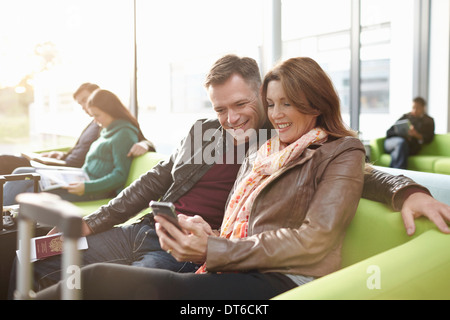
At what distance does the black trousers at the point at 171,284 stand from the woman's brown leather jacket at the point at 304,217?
0.03m

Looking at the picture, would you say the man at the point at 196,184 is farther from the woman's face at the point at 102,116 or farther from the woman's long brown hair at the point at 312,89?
the woman's face at the point at 102,116

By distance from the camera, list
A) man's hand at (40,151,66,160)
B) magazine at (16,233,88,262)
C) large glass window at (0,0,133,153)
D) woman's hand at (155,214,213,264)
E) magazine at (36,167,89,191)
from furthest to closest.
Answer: large glass window at (0,0,133,153)
man's hand at (40,151,66,160)
magazine at (36,167,89,191)
magazine at (16,233,88,262)
woman's hand at (155,214,213,264)

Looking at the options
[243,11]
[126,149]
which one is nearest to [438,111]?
[243,11]

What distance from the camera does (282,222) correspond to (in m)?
1.30

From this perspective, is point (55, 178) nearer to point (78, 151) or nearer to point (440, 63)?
point (78, 151)

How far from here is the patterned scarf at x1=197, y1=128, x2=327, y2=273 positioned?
1387 millimetres

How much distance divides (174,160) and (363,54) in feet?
16.2

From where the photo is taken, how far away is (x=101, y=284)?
108 centimetres

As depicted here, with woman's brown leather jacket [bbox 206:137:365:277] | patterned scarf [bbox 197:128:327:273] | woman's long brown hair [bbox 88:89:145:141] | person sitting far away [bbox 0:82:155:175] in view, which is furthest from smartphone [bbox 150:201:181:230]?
woman's long brown hair [bbox 88:89:145:141]

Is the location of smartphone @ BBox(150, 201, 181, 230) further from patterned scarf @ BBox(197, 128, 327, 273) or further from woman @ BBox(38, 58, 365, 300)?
patterned scarf @ BBox(197, 128, 327, 273)

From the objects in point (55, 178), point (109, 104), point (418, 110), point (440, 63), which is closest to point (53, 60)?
point (109, 104)

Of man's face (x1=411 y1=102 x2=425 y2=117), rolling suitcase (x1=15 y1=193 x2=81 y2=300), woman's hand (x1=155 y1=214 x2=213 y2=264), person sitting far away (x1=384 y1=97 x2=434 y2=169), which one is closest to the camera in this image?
rolling suitcase (x1=15 y1=193 x2=81 y2=300)

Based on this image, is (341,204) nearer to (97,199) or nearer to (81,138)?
(97,199)

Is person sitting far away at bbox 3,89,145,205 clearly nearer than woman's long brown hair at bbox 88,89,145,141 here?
Yes
